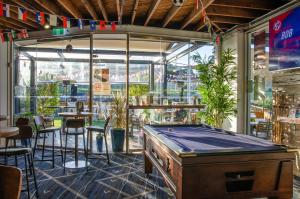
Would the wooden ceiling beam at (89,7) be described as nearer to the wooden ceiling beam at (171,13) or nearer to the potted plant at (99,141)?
the wooden ceiling beam at (171,13)

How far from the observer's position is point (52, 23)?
5.09 metres

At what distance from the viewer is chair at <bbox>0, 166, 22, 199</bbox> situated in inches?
57.5

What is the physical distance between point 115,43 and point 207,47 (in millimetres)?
2430

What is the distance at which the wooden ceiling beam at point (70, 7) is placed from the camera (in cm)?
481

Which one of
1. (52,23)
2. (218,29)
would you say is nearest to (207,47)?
(218,29)

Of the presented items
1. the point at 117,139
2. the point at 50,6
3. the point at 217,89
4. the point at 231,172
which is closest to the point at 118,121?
the point at 117,139

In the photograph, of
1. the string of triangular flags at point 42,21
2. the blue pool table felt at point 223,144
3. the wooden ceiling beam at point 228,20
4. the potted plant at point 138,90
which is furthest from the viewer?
the potted plant at point 138,90

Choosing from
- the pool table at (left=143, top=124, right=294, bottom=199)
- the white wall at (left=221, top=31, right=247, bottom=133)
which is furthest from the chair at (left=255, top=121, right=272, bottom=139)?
the pool table at (left=143, top=124, right=294, bottom=199)

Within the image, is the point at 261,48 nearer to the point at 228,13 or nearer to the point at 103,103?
the point at 228,13

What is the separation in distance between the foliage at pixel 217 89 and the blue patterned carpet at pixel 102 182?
79.0 inches

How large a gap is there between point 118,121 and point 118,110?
10.6 inches

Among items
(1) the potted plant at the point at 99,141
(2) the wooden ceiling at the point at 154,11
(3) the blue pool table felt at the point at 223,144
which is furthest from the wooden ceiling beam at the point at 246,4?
(1) the potted plant at the point at 99,141

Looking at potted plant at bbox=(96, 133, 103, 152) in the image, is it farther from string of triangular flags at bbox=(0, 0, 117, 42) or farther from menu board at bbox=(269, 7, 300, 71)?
menu board at bbox=(269, 7, 300, 71)

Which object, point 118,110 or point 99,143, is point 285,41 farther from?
point 99,143
